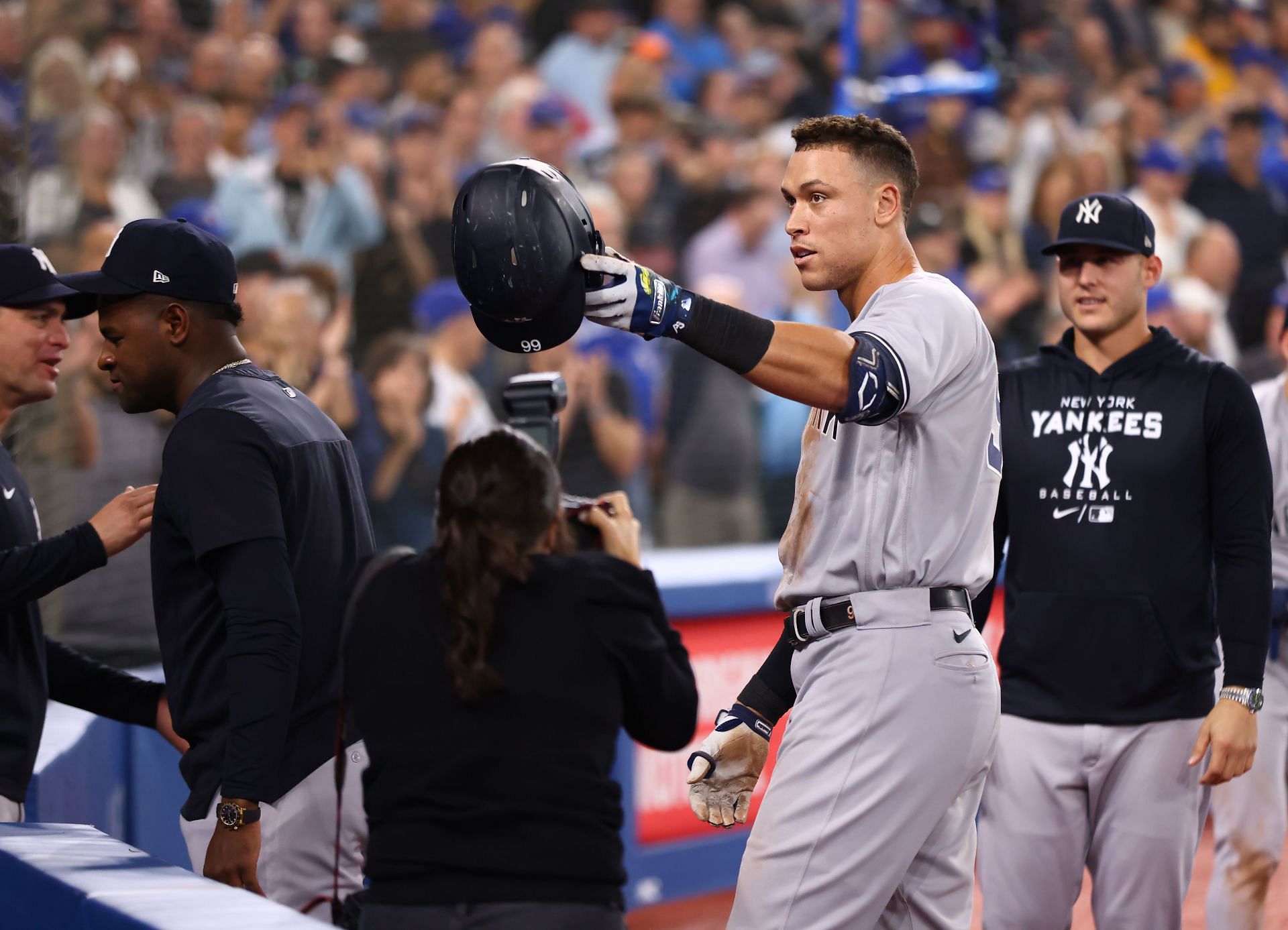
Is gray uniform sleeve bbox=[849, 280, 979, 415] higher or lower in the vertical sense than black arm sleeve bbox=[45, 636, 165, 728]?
higher

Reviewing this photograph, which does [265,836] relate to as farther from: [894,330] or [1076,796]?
[1076,796]

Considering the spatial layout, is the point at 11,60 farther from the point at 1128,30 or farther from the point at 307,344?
the point at 1128,30

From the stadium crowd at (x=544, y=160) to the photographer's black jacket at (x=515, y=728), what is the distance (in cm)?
275

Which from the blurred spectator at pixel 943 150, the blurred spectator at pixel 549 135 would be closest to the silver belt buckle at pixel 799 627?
the blurred spectator at pixel 549 135

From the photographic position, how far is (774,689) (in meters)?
3.13

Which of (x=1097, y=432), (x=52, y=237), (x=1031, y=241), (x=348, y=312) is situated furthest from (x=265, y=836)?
(x=1031, y=241)

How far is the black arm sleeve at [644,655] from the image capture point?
2176 millimetres

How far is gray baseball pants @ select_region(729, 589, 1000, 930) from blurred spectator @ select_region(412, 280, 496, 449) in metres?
3.97

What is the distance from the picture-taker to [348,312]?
6645mm

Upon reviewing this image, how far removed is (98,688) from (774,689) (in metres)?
1.63

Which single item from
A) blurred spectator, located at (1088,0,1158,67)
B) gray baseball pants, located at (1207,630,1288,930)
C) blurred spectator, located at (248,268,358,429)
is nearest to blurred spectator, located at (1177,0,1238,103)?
blurred spectator, located at (1088,0,1158,67)

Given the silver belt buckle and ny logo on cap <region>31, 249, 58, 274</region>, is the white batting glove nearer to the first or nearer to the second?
the silver belt buckle

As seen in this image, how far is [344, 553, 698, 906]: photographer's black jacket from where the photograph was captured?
6.95 ft

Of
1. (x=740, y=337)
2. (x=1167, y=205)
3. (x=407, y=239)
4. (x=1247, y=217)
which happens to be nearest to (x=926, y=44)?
(x=1167, y=205)
